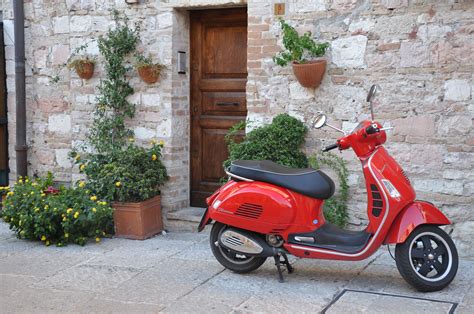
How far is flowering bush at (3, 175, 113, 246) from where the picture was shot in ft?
19.1

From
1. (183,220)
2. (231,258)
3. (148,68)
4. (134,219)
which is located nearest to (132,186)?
(134,219)

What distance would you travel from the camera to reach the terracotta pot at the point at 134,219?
6.12 meters

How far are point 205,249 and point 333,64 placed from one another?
6.43ft

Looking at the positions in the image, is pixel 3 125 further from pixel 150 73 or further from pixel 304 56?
pixel 304 56

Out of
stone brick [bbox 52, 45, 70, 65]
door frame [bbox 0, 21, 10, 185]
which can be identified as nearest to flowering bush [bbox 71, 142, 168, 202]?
stone brick [bbox 52, 45, 70, 65]

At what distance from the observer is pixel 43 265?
5.30 metres

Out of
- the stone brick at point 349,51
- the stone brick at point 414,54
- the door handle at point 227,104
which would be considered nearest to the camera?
the stone brick at point 414,54

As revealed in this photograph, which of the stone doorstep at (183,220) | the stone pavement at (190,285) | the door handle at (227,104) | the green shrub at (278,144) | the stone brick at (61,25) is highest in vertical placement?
the stone brick at (61,25)

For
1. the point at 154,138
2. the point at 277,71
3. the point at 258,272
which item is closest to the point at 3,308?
the point at 258,272

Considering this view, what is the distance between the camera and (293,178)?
461cm

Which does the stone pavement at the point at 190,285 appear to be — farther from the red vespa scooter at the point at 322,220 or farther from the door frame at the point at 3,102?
the door frame at the point at 3,102

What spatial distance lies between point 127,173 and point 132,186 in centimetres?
14

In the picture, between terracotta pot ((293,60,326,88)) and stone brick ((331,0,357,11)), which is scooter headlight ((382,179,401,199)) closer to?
terracotta pot ((293,60,326,88))

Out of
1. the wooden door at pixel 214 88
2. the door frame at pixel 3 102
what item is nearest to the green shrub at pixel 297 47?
the wooden door at pixel 214 88
